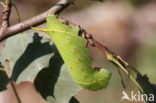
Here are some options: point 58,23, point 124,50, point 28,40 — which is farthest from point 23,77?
point 124,50

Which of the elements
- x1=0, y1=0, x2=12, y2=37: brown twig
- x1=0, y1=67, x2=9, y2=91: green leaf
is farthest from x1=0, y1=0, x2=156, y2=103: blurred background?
x1=0, y1=0, x2=12, y2=37: brown twig

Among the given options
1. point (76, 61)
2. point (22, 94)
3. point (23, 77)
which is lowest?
point (22, 94)

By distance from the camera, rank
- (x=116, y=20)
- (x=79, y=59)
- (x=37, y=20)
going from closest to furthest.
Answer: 1. (x=79, y=59)
2. (x=37, y=20)
3. (x=116, y=20)

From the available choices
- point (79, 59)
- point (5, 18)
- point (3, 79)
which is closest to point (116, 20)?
point (3, 79)

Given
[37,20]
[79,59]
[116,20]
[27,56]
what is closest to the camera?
[79,59]

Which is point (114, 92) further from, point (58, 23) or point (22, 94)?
point (58, 23)

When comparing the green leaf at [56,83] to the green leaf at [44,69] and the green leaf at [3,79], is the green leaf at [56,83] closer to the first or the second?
the green leaf at [44,69]

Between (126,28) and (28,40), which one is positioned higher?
(28,40)

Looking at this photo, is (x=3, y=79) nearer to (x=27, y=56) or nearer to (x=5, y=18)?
(x=27, y=56)

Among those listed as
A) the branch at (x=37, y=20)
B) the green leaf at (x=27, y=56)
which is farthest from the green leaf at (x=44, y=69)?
the branch at (x=37, y=20)
